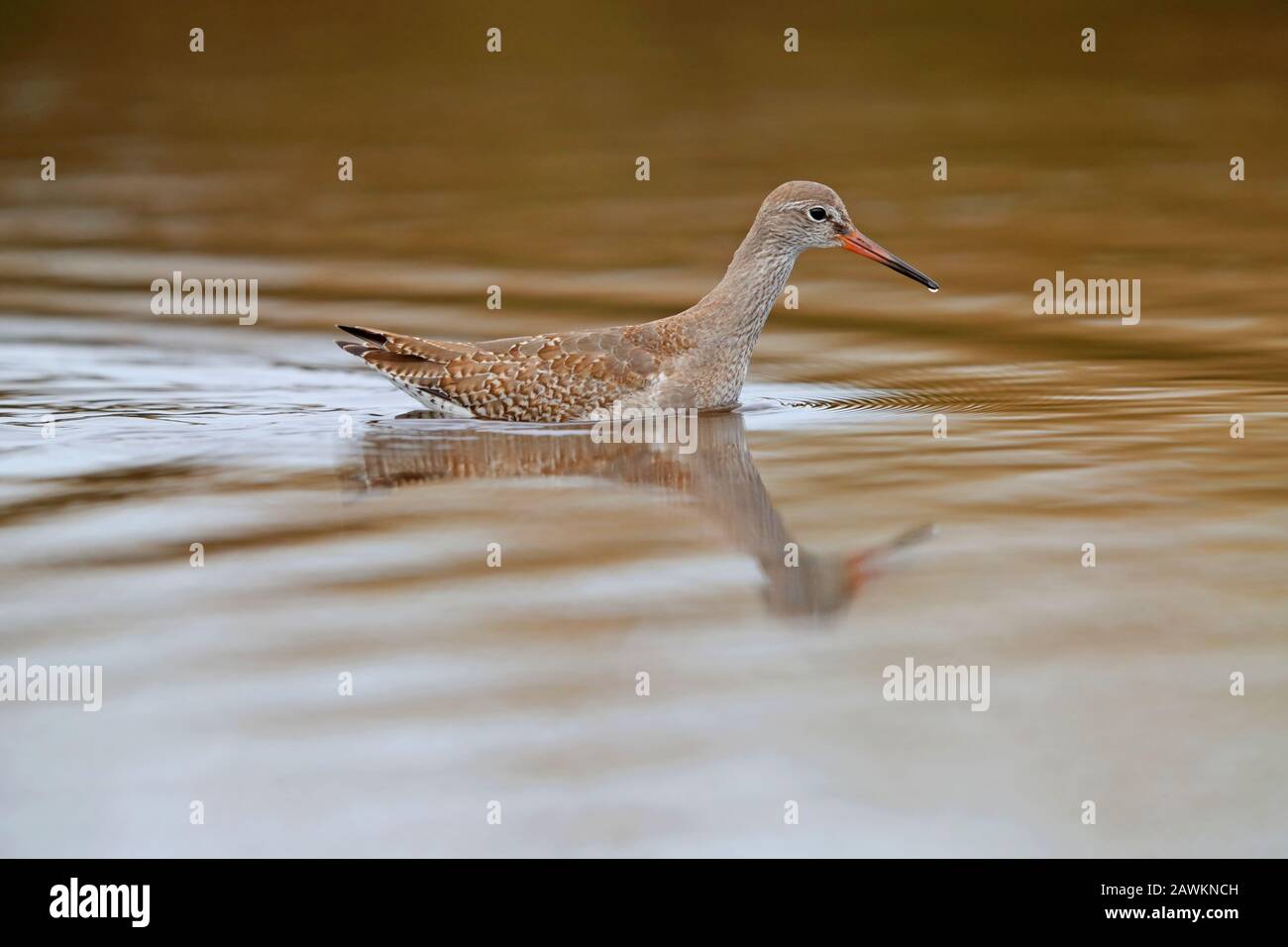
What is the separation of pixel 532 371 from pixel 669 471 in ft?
5.15

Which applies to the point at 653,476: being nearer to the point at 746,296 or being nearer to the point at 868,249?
the point at 746,296

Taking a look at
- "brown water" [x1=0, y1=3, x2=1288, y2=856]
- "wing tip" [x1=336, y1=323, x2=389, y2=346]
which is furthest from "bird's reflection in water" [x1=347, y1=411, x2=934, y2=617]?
"wing tip" [x1=336, y1=323, x2=389, y2=346]

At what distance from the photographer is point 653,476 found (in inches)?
422

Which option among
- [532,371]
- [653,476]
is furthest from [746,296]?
[653,476]

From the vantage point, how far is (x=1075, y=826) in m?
6.25

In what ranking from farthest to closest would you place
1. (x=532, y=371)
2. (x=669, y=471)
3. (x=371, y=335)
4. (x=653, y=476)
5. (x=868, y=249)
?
1. (x=371, y=335)
2. (x=868, y=249)
3. (x=532, y=371)
4. (x=669, y=471)
5. (x=653, y=476)

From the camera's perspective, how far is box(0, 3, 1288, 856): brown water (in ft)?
21.6

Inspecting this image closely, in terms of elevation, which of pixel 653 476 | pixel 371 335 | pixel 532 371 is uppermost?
pixel 371 335

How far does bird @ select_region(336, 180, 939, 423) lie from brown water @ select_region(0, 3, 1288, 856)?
0.27 metres

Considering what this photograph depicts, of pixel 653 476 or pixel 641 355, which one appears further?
pixel 641 355

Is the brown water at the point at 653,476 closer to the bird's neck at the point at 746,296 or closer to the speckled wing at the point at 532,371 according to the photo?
the speckled wing at the point at 532,371

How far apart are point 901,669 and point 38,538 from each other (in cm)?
452

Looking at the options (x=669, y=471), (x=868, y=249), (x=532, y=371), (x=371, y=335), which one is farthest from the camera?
(x=371, y=335)

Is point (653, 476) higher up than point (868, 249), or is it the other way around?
point (868, 249)
